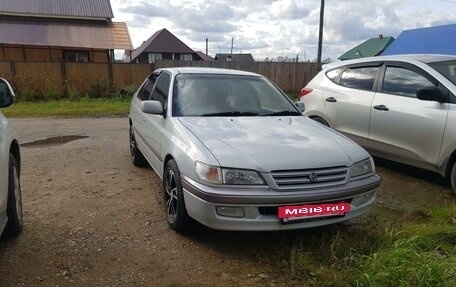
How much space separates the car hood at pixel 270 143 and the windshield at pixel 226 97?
21 centimetres

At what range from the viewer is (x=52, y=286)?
9.23 feet

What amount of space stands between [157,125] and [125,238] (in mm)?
1313

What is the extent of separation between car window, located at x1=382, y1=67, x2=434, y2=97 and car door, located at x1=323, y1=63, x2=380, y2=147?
0.69ft

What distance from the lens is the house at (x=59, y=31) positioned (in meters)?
20.6

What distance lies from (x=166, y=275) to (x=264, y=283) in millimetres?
739

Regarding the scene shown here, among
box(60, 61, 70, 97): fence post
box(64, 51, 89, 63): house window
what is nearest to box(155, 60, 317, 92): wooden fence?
box(60, 61, 70, 97): fence post

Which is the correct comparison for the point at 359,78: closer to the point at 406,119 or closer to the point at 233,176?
the point at 406,119

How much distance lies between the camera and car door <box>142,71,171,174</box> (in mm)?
A: 4199

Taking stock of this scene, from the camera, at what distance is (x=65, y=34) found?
21234 mm

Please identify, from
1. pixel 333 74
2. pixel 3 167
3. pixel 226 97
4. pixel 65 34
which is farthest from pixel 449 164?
pixel 65 34

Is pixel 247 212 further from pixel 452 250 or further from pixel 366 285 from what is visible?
pixel 452 250

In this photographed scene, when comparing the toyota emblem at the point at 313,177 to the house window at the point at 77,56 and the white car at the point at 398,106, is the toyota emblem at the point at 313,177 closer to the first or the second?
the white car at the point at 398,106

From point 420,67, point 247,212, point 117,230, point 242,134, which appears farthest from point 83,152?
point 420,67

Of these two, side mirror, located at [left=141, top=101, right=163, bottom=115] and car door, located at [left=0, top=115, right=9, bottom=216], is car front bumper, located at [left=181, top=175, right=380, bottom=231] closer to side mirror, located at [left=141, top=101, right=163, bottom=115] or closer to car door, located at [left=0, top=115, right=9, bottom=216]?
side mirror, located at [left=141, top=101, right=163, bottom=115]
